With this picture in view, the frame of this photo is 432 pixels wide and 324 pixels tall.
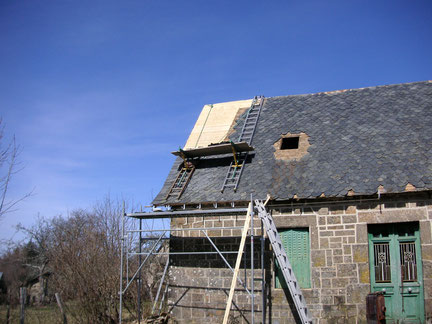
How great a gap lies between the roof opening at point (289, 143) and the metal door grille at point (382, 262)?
12.8 ft

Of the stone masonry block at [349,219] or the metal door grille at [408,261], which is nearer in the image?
the metal door grille at [408,261]

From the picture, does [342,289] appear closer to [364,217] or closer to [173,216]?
[364,217]

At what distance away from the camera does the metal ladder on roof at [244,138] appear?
42.1 ft

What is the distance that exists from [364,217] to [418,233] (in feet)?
4.09

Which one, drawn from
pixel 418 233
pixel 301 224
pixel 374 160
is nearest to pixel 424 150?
pixel 374 160

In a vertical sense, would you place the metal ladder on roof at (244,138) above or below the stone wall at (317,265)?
above

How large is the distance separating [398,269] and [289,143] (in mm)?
4790

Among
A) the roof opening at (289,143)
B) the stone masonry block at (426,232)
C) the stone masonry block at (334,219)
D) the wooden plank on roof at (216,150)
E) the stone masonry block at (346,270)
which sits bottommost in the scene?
the stone masonry block at (346,270)

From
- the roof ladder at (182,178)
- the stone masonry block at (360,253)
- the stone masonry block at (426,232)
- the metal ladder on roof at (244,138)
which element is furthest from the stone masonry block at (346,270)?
the roof ladder at (182,178)

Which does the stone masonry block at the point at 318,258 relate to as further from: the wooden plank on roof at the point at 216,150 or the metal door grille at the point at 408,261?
the wooden plank on roof at the point at 216,150

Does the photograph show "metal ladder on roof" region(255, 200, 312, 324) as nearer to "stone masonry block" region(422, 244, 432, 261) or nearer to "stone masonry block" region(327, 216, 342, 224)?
"stone masonry block" region(327, 216, 342, 224)

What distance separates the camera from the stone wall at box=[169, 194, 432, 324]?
10.7m

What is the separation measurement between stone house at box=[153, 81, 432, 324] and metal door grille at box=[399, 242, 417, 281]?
23mm

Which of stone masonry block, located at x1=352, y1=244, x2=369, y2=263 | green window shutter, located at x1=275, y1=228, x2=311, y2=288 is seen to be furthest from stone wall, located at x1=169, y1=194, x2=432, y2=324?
green window shutter, located at x1=275, y1=228, x2=311, y2=288
